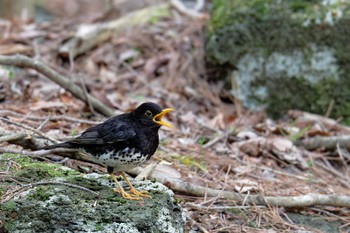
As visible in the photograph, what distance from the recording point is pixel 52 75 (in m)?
5.80

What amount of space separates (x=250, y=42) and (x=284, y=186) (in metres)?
2.94

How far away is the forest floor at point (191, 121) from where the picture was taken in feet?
14.9

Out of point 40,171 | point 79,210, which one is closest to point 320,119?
point 40,171

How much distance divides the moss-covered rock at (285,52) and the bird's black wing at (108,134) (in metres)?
3.89

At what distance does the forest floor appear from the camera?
4.55 m

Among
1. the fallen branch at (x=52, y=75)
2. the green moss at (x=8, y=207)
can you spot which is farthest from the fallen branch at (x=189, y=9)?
the green moss at (x=8, y=207)

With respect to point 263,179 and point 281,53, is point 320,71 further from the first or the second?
point 263,179

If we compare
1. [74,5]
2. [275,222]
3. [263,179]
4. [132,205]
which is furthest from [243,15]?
[74,5]

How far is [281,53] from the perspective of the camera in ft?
24.5

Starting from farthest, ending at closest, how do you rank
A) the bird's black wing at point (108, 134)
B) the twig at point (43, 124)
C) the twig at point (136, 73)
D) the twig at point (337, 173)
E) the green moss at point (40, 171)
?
the twig at point (136, 73) → the twig at point (337, 173) → the twig at point (43, 124) → the bird's black wing at point (108, 134) → the green moss at point (40, 171)

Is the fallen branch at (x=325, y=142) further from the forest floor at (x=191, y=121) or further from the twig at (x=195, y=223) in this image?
the twig at (x=195, y=223)

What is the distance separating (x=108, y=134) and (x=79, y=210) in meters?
0.81

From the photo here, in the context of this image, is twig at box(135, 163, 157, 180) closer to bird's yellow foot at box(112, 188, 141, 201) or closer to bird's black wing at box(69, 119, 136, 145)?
bird's black wing at box(69, 119, 136, 145)

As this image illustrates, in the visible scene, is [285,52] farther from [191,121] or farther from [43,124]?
[43,124]
